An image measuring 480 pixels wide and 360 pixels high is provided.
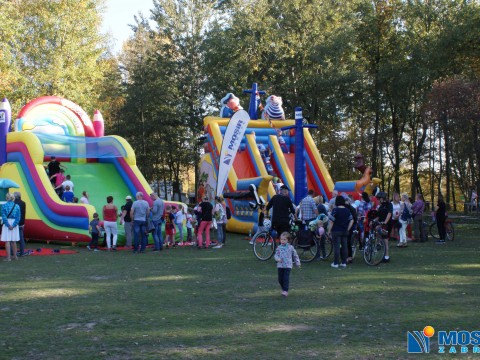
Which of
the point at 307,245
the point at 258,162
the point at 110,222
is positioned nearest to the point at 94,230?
the point at 110,222

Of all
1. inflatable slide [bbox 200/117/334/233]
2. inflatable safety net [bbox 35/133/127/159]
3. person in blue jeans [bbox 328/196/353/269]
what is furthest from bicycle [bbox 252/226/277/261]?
inflatable safety net [bbox 35/133/127/159]

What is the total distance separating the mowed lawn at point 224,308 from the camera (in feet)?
19.7

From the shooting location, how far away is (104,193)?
19.9 metres

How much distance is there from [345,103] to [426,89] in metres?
4.65

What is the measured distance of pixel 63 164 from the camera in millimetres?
20969

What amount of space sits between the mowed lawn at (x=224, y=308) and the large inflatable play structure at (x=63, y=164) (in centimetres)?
420

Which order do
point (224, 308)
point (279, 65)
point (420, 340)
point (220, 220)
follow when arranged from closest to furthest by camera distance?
point (420, 340) → point (224, 308) → point (220, 220) → point (279, 65)

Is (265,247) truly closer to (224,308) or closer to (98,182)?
(224,308)

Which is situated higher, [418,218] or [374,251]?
[418,218]

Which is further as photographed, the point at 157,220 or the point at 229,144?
the point at 229,144

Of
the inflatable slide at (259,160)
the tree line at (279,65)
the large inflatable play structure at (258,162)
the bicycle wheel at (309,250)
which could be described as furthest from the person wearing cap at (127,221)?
the tree line at (279,65)

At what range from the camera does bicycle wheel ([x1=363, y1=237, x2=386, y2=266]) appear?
491 inches

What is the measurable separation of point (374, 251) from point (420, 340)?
21.0ft

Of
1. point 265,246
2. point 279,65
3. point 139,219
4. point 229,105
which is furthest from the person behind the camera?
point 279,65
